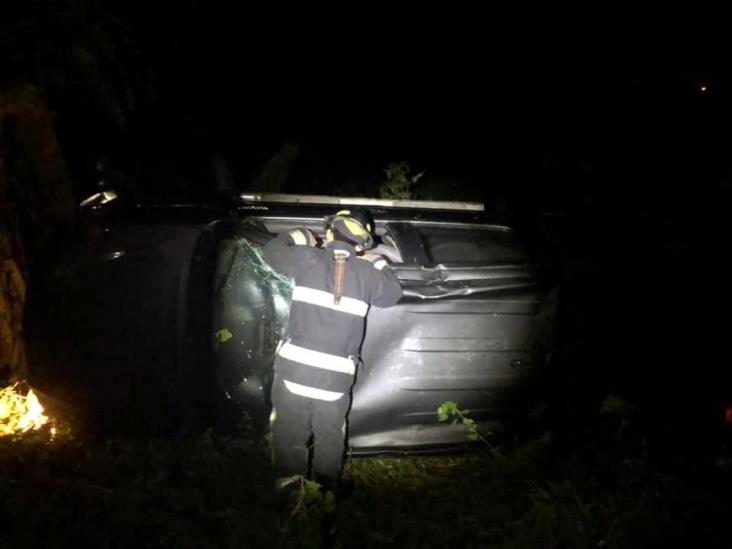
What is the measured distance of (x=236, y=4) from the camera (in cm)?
1089

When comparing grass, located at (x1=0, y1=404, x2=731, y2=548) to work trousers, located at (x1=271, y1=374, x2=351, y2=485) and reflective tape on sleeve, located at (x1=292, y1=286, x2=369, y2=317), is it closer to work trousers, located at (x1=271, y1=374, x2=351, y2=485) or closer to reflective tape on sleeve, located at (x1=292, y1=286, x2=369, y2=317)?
work trousers, located at (x1=271, y1=374, x2=351, y2=485)

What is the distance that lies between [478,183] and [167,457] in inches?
294

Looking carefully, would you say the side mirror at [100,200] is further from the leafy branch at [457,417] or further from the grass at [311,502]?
the leafy branch at [457,417]

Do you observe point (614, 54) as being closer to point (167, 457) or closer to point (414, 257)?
point (414, 257)

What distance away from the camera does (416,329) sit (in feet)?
10.6

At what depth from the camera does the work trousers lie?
313cm

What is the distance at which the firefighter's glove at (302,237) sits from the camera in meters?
3.08

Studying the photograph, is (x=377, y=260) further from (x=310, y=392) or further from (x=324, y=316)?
(x=310, y=392)

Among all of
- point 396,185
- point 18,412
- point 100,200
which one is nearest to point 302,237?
point 100,200

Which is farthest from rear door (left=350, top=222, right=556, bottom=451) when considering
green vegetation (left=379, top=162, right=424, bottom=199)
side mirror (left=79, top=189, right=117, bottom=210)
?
Result: green vegetation (left=379, top=162, right=424, bottom=199)

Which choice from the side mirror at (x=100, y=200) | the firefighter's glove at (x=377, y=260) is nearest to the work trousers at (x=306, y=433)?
the firefighter's glove at (x=377, y=260)

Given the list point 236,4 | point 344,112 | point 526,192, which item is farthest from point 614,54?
point 236,4

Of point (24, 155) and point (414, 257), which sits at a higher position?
point (24, 155)

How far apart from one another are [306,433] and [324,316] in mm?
657
